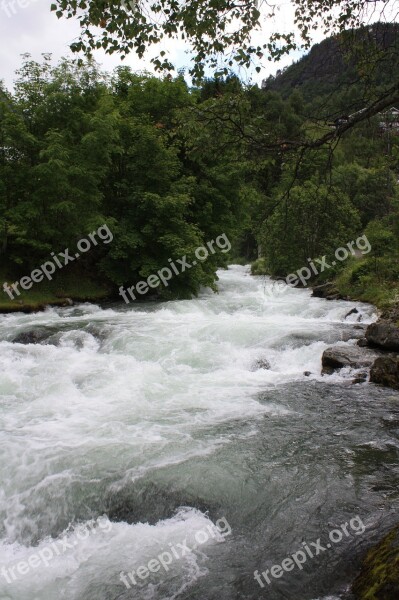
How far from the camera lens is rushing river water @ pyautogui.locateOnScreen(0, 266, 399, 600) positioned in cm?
416

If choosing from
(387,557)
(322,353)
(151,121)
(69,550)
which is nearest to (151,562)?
(69,550)

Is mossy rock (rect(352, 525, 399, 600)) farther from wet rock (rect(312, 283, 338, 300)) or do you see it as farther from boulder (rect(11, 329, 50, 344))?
wet rock (rect(312, 283, 338, 300))

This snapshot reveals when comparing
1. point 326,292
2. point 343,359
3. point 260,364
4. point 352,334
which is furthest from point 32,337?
point 326,292

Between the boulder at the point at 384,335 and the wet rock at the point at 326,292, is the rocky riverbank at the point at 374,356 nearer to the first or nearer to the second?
the boulder at the point at 384,335

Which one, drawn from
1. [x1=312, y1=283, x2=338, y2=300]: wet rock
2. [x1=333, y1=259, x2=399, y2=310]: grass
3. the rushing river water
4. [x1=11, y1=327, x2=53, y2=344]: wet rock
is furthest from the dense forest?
the rushing river water

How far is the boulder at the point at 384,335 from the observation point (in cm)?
1023

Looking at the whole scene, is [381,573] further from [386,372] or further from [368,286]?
[368,286]

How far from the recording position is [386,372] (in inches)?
342

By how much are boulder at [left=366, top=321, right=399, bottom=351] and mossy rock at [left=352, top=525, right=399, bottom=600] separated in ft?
22.6

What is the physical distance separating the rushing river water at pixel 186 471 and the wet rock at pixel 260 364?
4 centimetres

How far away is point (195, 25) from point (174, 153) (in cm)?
1602

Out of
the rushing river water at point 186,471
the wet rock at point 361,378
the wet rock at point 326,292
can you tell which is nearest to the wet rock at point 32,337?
the rushing river water at point 186,471

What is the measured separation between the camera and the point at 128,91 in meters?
22.4

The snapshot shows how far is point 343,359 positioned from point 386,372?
113cm
